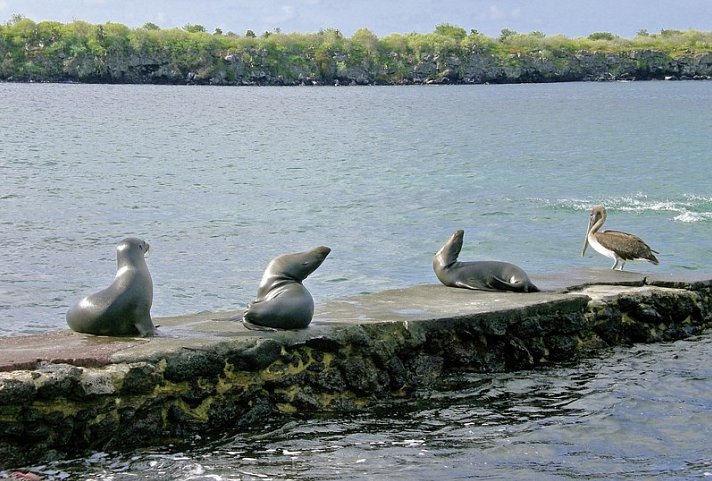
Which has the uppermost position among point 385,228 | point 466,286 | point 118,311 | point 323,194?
point 118,311

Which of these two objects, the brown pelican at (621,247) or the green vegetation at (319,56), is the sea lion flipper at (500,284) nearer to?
the brown pelican at (621,247)

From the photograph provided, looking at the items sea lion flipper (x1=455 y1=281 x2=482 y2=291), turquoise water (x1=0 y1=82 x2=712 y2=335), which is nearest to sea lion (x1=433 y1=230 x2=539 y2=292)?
sea lion flipper (x1=455 y1=281 x2=482 y2=291)

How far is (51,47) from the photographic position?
121 metres

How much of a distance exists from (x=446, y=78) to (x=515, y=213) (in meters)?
105

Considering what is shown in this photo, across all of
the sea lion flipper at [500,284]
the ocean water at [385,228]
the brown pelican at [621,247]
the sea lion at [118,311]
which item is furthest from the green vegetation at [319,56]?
the sea lion at [118,311]

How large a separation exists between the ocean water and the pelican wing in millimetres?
2579

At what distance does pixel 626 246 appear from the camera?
603 inches

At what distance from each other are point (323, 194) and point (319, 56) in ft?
325

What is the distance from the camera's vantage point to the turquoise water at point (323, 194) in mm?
19766

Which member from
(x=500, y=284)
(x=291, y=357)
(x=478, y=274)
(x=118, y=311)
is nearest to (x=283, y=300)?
(x=291, y=357)

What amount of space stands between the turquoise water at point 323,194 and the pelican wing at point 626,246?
1155 millimetres

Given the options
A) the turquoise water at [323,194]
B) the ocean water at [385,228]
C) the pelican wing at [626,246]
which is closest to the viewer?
the ocean water at [385,228]

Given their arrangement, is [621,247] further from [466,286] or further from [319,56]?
[319,56]

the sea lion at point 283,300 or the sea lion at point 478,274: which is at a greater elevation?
the sea lion at point 283,300
